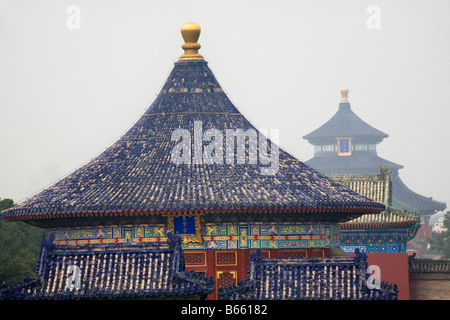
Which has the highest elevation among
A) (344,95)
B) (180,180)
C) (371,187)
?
(344,95)

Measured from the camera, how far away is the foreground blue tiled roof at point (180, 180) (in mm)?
34438

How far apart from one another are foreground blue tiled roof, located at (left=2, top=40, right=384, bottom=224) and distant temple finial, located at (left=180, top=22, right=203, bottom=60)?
26 cm

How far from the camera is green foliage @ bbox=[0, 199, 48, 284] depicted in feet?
156

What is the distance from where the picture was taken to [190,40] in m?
40.0

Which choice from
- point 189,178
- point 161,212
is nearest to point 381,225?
point 189,178

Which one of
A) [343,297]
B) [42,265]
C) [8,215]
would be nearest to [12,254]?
[8,215]

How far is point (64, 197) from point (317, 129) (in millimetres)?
73140

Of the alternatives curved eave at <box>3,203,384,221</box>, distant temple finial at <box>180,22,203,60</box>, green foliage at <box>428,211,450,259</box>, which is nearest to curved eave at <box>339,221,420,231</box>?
distant temple finial at <box>180,22,203,60</box>

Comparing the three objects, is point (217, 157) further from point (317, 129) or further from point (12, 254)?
point (317, 129)

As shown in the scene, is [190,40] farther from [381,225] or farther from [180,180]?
[381,225]

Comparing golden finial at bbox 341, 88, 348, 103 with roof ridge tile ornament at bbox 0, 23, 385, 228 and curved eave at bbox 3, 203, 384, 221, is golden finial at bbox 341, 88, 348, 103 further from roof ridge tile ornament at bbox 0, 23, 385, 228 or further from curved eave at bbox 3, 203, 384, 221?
curved eave at bbox 3, 203, 384, 221

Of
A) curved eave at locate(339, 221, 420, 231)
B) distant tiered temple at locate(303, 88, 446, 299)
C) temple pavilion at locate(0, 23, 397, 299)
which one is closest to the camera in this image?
temple pavilion at locate(0, 23, 397, 299)

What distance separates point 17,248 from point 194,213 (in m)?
→ 21.9
